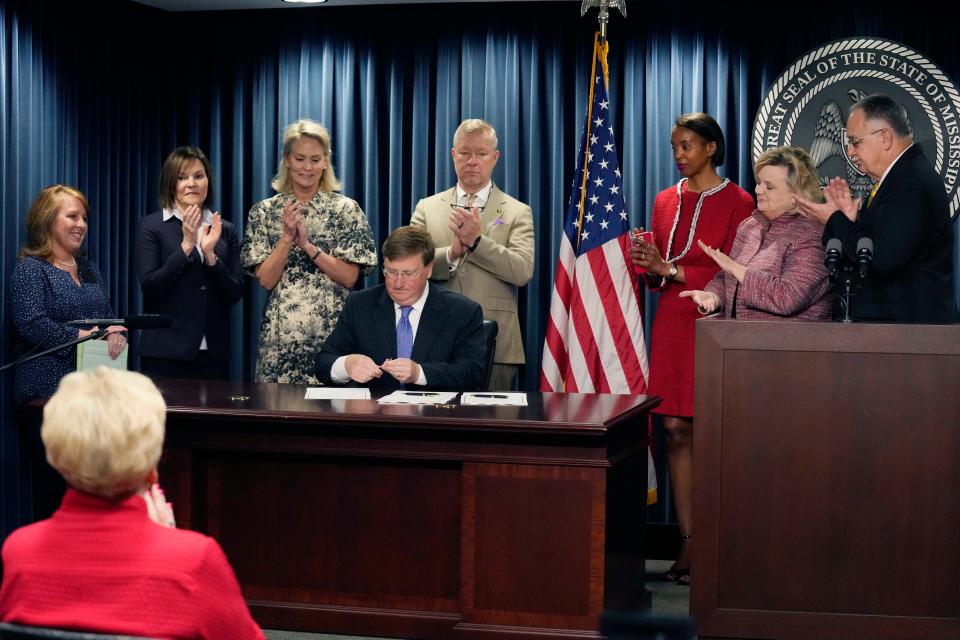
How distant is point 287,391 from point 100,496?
7.88 feet

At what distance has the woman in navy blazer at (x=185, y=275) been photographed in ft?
15.9

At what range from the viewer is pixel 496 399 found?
153 inches

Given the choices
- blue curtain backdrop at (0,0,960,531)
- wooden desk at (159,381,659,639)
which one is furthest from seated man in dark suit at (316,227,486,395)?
blue curtain backdrop at (0,0,960,531)

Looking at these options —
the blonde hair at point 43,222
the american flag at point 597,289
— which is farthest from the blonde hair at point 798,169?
the blonde hair at point 43,222

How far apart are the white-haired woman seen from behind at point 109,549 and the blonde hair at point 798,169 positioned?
2.90 meters

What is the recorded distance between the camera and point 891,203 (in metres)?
3.56

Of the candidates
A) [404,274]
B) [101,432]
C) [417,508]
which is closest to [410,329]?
[404,274]

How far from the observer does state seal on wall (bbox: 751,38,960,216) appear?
214 inches

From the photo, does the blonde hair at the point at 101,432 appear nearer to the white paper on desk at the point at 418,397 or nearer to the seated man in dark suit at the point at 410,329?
the white paper on desk at the point at 418,397

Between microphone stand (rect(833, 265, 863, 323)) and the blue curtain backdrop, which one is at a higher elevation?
the blue curtain backdrop

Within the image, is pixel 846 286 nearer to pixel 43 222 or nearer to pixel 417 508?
pixel 417 508

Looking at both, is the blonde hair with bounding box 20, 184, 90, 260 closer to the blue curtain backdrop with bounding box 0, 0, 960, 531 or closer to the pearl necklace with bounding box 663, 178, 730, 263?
the blue curtain backdrop with bounding box 0, 0, 960, 531

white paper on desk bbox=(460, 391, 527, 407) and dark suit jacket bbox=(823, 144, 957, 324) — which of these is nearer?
dark suit jacket bbox=(823, 144, 957, 324)

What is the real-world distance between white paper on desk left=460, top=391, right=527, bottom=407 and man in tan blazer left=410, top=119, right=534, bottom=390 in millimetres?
917
